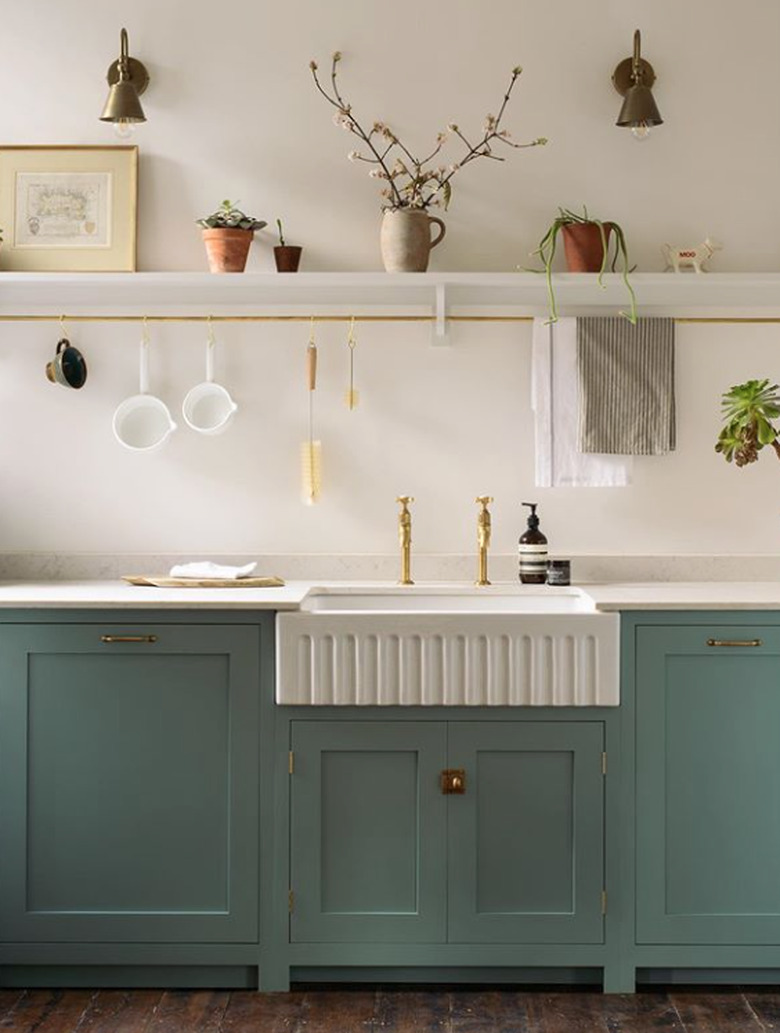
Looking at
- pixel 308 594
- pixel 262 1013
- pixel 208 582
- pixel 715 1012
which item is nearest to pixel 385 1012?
pixel 262 1013

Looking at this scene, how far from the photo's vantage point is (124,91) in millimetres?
3383

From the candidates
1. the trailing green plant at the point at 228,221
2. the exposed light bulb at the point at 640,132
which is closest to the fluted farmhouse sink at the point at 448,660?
the trailing green plant at the point at 228,221

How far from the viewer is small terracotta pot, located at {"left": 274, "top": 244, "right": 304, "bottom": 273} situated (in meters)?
3.42

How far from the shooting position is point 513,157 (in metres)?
3.53

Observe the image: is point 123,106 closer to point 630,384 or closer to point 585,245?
point 585,245

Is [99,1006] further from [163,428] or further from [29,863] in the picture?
[163,428]

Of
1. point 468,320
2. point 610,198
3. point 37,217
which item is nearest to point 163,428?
point 37,217

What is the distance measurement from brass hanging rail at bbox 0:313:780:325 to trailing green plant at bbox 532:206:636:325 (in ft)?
0.53

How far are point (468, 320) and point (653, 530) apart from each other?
0.77m

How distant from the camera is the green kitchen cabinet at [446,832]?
2.96 metres

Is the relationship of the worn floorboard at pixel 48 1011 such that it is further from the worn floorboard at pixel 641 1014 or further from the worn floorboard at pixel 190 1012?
the worn floorboard at pixel 641 1014

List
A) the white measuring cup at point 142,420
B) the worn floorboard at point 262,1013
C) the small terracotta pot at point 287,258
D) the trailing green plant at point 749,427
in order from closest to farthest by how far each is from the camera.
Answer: the worn floorboard at point 262,1013
the trailing green plant at point 749,427
the small terracotta pot at point 287,258
the white measuring cup at point 142,420

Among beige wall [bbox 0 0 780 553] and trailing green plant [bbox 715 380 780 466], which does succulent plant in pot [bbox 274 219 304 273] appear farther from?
trailing green plant [bbox 715 380 780 466]

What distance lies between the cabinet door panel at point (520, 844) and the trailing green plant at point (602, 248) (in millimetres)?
1148
